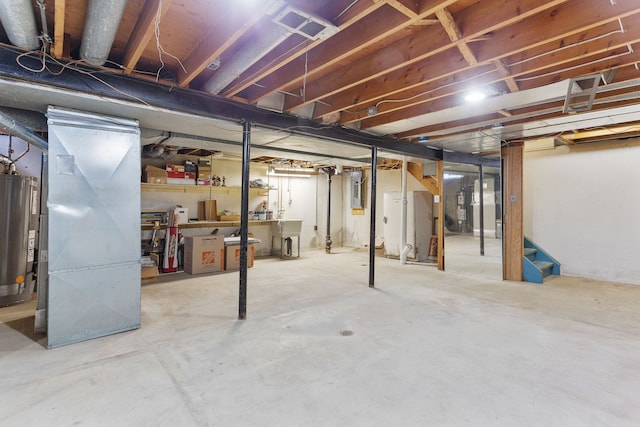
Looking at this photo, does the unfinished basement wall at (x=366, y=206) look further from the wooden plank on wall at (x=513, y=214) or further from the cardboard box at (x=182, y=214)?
the cardboard box at (x=182, y=214)

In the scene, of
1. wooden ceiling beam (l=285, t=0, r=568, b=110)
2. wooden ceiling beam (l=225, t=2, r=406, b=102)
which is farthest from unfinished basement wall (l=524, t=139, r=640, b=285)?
wooden ceiling beam (l=225, t=2, r=406, b=102)

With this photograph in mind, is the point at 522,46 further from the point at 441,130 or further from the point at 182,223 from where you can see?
the point at 182,223

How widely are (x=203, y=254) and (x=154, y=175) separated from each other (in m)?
1.66

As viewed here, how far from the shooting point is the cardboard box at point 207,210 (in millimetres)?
6445

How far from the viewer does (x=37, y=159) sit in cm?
462

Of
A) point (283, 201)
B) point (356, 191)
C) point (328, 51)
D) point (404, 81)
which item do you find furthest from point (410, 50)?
point (356, 191)

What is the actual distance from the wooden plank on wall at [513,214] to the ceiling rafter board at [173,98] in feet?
8.67

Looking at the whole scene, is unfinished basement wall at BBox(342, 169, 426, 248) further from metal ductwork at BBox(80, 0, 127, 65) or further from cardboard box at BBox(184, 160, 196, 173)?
metal ductwork at BBox(80, 0, 127, 65)

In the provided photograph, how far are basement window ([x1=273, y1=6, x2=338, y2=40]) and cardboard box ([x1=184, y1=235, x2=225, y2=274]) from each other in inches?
172

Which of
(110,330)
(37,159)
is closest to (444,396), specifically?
(110,330)

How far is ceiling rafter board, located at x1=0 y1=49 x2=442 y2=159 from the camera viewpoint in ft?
7.21

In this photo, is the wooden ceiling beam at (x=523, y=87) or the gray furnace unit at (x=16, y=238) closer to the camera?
the wooden ceiling beam at (x=523, y=87)

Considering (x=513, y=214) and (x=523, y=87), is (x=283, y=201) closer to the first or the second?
(x=513, y=214)

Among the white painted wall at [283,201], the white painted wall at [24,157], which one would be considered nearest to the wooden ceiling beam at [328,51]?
the white painted wall at [24,157]
